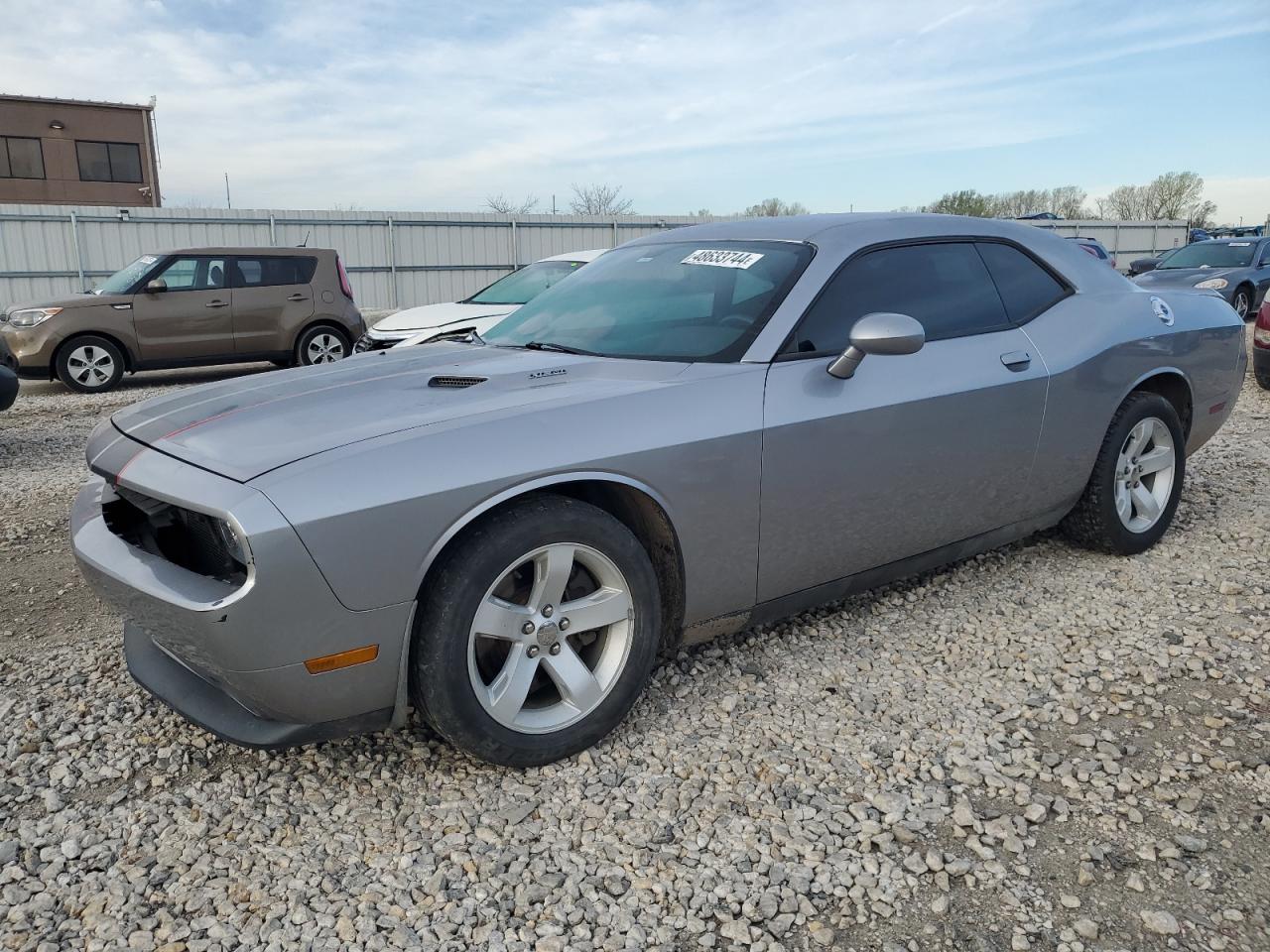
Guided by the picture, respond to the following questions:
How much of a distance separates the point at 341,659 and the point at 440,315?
7841 mm

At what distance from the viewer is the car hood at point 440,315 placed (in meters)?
9.48

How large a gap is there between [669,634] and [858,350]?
108cm

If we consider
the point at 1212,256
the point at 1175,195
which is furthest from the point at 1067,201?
the point at 1212,256

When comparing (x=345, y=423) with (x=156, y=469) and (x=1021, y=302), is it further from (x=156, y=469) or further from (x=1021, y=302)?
(x=1021, y=302)

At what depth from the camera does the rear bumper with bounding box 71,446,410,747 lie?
2.26 metres

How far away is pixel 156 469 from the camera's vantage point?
257 cm

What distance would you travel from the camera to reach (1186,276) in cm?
1647

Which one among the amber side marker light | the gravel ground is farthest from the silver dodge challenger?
the gravel ground

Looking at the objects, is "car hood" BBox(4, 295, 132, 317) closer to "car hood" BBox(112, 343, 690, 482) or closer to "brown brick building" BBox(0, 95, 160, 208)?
"car hood" BBox(112, 343, 690, 482)

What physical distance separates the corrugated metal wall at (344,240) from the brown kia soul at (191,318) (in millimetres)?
5926

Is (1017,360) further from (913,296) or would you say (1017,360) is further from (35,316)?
(35,316)

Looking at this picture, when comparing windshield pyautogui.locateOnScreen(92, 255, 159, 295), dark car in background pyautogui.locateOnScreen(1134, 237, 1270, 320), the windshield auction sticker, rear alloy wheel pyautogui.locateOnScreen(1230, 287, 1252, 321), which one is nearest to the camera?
the windshield auction sticker

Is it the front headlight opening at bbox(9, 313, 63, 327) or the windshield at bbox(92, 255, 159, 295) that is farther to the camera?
the windshield at bbox(92, 255, 159, 295)

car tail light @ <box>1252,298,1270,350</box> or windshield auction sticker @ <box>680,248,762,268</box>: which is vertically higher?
windshield auction sticker @ <box>680,248,762,268</box>
